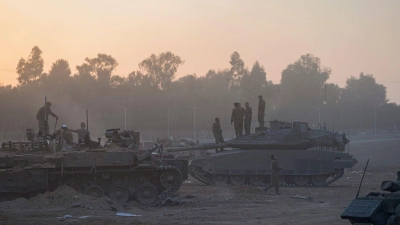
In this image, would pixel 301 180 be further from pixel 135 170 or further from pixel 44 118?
pixel 44 118

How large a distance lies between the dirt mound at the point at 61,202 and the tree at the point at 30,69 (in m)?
57.9

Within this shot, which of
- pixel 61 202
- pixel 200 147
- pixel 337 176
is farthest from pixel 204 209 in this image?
pixel 337 176

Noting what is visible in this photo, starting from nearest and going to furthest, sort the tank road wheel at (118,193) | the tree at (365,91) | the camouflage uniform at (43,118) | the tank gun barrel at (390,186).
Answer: the tank gun barrel at (390,186) < the tank road wheel at (118,193) < the camouflage uniform at (43,118) < the tree at (365,91)

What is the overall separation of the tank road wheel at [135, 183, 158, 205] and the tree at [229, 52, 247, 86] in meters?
65.3

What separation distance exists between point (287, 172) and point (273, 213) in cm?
979

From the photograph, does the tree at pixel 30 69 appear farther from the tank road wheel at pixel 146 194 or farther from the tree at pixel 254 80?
the tank road wheel at pixel 146 194

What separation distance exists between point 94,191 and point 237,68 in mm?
69219

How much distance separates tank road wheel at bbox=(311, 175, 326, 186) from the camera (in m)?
26.0

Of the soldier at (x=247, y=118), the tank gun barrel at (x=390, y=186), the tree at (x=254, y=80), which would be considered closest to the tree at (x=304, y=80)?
the tree at (x=254, y=80)

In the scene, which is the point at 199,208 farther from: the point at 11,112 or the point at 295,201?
the point at 11,112

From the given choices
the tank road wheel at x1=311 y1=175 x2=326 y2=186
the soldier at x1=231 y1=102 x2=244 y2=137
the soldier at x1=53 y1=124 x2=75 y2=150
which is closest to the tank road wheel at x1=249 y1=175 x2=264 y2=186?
the tank road wheel at x1=311 y1=175 x2=326 y2=186

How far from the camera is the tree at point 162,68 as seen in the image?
8625 cm

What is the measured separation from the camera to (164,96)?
80.4 m

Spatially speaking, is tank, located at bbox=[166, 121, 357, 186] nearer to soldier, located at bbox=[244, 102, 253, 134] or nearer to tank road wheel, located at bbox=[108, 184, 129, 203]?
soldier, located at bbox=[244, 102, 253, 134]
